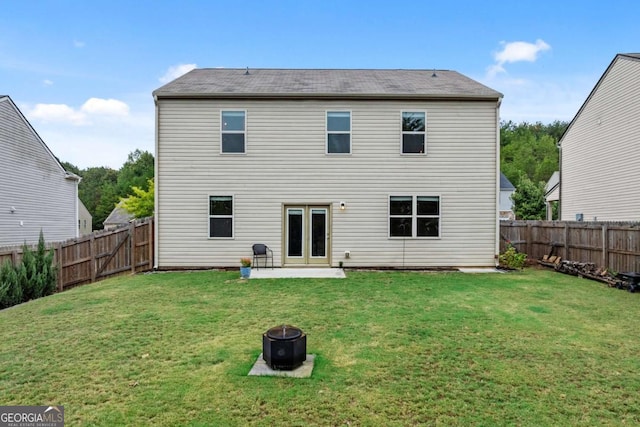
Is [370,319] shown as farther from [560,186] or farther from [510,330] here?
[560,186]

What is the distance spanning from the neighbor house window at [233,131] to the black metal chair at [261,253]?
9.35 ft

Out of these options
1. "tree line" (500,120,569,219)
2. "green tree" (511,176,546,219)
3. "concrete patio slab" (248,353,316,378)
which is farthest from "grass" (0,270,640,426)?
"tree line" (500,120,569,219)

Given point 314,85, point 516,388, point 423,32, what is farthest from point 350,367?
point 423,32

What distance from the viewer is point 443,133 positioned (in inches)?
414

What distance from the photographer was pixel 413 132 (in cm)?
1054

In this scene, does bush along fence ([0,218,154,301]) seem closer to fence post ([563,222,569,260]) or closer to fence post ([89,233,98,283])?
fence post ([89,233,98,283])

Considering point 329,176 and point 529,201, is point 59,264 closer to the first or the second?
point 329,176

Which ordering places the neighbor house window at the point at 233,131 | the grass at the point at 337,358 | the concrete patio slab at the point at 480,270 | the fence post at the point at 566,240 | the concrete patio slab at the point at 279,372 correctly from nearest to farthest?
1. the grass at the point at 337,358
2. the concrete patio slab at the point at 279,372
3. the concrete patio slab at the point at 480,270
4. the neighbor house window at the point at 233,131
5. the fence post at the point at 566,240

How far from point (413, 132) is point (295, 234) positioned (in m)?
4.67

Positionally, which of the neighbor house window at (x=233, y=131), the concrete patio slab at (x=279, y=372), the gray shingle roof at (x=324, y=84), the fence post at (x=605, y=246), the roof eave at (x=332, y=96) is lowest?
the concrete patio slab at (x=279, y=372)

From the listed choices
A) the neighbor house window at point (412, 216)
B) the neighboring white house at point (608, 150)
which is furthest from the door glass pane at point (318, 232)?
the neighboring white house at point (608, 150)

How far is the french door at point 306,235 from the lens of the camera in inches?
412

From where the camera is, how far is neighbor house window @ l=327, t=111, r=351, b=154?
34.3 ft

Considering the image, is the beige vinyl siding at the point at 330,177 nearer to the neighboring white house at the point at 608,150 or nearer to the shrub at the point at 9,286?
the shrub at the point at 9,286
